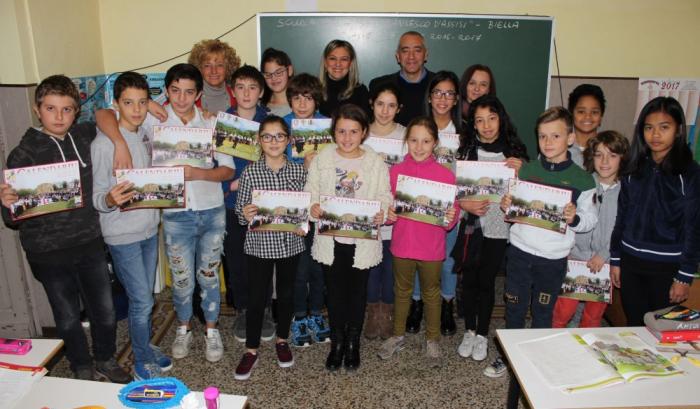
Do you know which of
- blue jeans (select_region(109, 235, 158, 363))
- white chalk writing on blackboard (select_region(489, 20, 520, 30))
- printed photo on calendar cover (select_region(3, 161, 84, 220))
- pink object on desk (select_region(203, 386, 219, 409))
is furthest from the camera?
white chalk writing on blackboard (select_region(489, 20, 520, 30))

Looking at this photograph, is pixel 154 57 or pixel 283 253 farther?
pixel 154 57

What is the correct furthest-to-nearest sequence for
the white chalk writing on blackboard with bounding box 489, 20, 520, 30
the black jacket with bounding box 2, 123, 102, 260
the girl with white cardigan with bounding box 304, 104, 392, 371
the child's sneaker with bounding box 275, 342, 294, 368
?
the white chalk writing on blackboard with bounding box 489, 20, 520, 30
the child's sneaker with bounding box 275, 342, 294, 368
the girl with white cardigan with bounding box 304, 104, 392, 371
the black jacket with bounding box 2, 123, 102, 260

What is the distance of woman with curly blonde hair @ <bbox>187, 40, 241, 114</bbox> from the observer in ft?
10.8

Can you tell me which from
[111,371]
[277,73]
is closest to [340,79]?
[277,73]

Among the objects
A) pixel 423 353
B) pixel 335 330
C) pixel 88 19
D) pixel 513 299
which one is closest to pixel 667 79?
pixel 513 299

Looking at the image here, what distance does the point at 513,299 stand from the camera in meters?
2.88

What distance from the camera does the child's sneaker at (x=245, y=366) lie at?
9.85ft

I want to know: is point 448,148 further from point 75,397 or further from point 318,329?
point 75,397

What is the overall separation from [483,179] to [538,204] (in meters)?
0.37

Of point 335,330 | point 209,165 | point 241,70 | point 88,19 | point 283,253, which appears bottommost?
point 335,330

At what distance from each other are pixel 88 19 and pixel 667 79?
16.6 ft

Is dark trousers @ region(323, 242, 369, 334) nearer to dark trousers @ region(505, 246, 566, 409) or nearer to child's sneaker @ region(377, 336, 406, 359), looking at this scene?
child's sneaker @ region(377, 336, 406, 359)

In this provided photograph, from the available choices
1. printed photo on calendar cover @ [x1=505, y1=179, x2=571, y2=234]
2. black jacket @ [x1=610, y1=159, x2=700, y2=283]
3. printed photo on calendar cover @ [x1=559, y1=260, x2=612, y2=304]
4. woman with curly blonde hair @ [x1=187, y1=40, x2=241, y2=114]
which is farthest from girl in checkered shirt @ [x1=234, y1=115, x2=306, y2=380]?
black jacket @ [x1=610, y1=159, x2=700, y2=283]

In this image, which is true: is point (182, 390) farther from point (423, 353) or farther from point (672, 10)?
point (672, 10)
